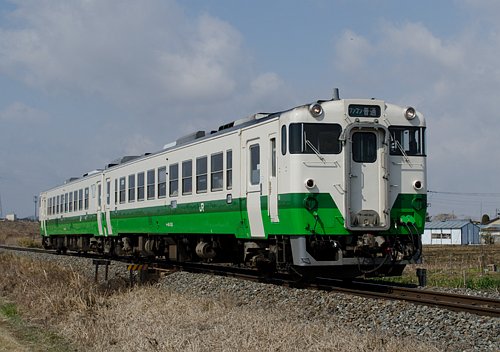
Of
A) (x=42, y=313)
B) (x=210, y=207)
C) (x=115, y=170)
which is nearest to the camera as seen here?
(x=42, y=313)

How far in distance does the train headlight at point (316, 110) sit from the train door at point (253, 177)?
1.50 meters

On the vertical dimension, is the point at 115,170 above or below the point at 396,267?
above

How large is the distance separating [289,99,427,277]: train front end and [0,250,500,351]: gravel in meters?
0.80

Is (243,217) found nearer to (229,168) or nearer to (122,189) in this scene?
(229,168)

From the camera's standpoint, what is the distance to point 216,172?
16125 millimetres

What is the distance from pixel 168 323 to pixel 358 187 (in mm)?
4750

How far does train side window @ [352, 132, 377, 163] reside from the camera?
13203mm

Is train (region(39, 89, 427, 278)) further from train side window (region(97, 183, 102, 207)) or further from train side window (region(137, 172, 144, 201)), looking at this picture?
train side window (region(97, 183, 102, 207))

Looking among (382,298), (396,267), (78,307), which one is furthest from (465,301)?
(78,307)

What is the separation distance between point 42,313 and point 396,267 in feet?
20.7

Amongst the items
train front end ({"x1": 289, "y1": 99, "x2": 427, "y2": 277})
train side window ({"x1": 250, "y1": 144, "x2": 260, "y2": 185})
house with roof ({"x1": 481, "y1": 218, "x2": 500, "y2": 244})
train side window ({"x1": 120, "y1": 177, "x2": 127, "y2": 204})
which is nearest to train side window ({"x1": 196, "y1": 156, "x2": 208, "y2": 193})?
train side window ({"x1": 250, "y1": 144, "x2": 260, "y2": 185})

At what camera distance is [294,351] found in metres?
7.74

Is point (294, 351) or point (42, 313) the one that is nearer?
point (294, 351)

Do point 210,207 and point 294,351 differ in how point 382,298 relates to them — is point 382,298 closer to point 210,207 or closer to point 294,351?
point 294,351
